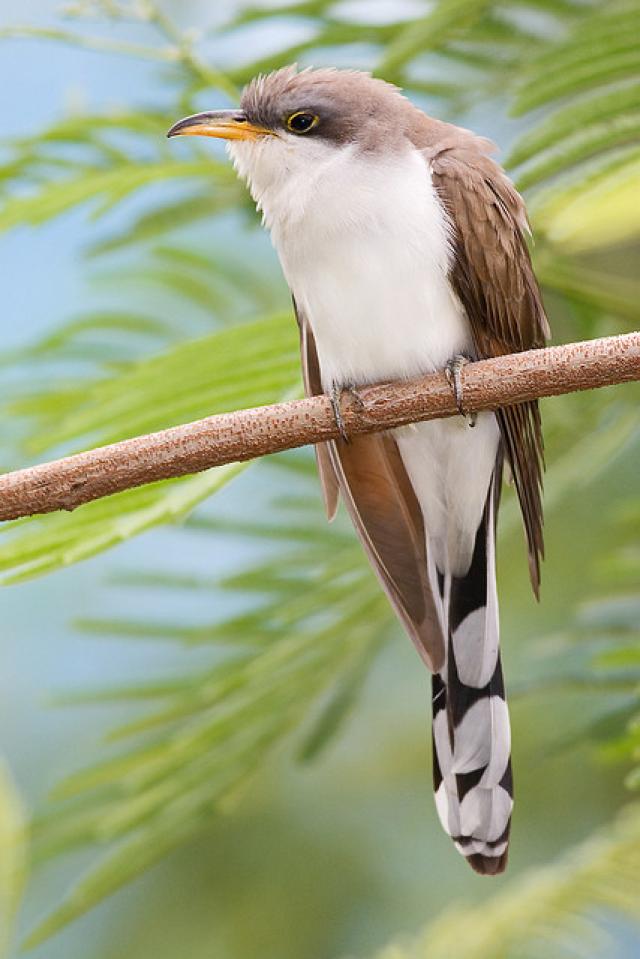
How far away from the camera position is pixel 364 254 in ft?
3.45

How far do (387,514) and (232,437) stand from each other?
466mm

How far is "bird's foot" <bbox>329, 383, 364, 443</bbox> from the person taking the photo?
0.73m

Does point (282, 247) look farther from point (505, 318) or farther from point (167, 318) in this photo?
point (167, 318)

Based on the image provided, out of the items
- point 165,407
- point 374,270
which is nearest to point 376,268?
point 374,270

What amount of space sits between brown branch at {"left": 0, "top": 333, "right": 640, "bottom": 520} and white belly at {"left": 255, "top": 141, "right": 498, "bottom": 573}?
0.35 meters

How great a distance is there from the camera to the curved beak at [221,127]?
1.07 m

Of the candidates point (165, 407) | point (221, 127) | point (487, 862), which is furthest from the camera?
point (221, 127)

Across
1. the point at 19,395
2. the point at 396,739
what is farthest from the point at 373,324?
the point at 396,739

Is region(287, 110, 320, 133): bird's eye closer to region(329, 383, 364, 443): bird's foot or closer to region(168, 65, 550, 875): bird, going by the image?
region(168, 65, 550, 875): bird

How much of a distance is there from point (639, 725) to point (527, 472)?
0.25m

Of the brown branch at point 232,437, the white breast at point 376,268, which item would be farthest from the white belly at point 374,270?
the brown branch at point 232,437

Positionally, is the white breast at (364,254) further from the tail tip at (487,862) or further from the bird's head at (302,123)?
the tail tip at (487,862)

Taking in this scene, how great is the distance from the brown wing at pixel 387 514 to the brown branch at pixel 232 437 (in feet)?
1.05

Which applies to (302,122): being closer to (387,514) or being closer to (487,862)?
(387,514)
